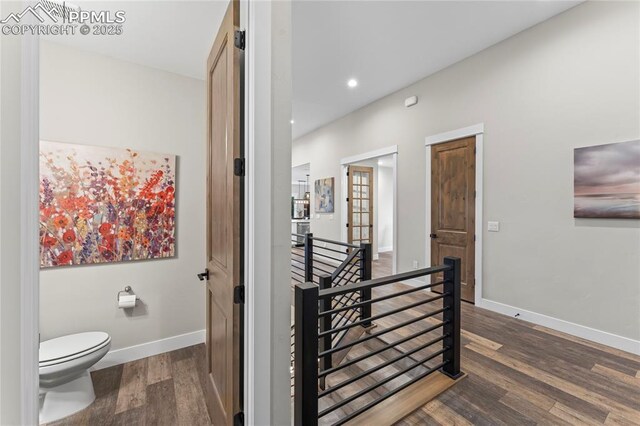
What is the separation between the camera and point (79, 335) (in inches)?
82.0

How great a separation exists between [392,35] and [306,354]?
303 centimetres

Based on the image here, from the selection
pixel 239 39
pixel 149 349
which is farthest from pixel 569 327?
pixel 149 349

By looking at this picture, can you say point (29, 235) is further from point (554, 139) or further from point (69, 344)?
point (554, 139)

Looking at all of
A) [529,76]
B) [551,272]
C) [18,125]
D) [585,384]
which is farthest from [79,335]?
[529,76]

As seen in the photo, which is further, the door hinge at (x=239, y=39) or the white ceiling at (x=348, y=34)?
the white ceiling at (x=348, y=34)

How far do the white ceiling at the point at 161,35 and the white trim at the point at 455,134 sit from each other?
9.48ft

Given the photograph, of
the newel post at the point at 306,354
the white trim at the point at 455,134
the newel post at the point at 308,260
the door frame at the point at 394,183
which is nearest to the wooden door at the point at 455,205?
the white trim at the point at 455,134

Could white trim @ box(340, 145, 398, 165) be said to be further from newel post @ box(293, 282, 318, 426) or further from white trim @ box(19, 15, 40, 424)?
white trim @ box(19, 15, 40, 424)

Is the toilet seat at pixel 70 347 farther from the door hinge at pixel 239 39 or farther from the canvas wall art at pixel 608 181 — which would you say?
the canvas wall art at pixel 608 181

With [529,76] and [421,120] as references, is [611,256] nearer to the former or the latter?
[529,76]

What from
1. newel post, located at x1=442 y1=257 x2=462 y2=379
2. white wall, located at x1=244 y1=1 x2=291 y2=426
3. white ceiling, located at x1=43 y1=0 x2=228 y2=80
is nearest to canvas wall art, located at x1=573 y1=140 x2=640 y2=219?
newel post, located at x1=442 y1=257 x2=462 y2=379

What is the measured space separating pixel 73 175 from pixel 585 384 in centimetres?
413

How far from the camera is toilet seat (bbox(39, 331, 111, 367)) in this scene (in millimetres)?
1735

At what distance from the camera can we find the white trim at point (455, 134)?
3207 millimetres
